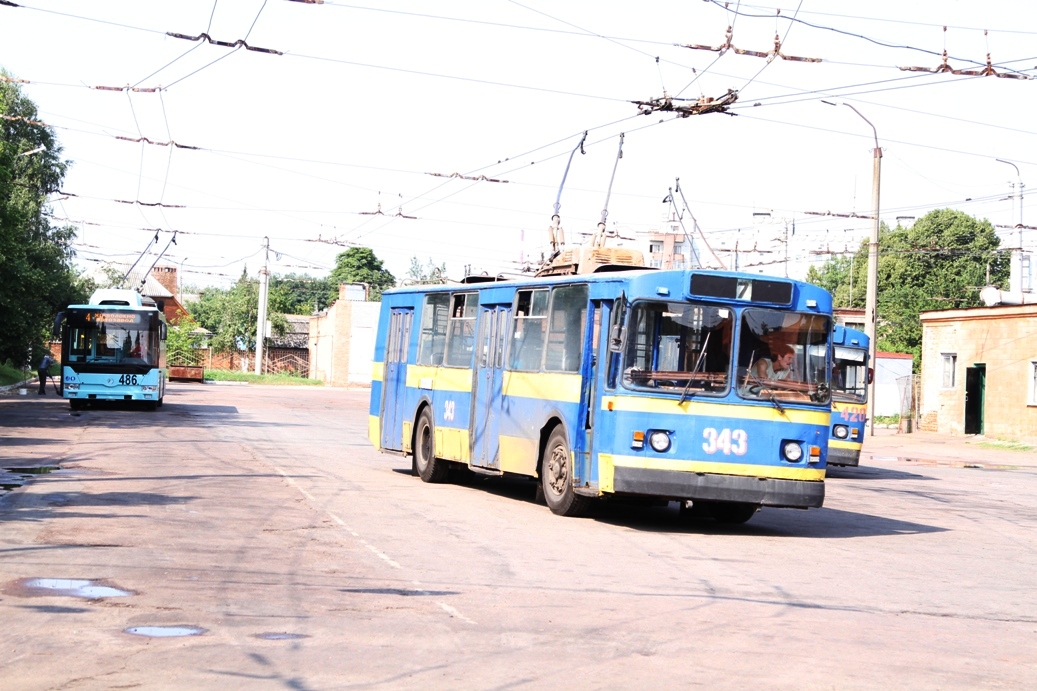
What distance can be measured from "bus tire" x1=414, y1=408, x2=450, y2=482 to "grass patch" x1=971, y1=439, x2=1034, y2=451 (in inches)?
1049

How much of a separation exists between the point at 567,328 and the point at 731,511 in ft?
9.26

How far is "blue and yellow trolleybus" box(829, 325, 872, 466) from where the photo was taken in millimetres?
26203

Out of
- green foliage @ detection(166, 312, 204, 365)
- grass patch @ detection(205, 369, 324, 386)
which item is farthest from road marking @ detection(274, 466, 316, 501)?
green foliage @ detection(166, 312, 204, 365)

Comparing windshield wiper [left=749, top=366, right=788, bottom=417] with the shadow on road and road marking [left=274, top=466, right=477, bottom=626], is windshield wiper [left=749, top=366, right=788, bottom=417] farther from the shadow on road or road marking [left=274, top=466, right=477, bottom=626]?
the shadow on road

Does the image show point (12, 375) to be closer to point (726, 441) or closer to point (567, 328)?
point (567, 328)

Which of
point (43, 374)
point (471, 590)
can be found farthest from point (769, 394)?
point (43, 374)

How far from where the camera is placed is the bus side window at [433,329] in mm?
19203

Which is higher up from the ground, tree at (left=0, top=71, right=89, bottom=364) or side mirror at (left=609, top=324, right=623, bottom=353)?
tree at (left=0, top=71, right=89, bottom=364)

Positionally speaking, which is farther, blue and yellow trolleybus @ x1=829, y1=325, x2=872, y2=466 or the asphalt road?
blue and yellow trolleybus @ x1=829, y1=325, x2=872, y2=466

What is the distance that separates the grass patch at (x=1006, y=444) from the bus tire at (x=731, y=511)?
2805 centimetres

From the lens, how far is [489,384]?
17188 mm

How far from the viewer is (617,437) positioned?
13586 mm

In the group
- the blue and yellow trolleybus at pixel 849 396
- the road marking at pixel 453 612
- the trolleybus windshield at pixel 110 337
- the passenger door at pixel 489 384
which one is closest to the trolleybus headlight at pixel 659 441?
the passenger door at pixel 489 384

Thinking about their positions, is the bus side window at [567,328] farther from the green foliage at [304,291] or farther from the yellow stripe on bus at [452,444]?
the green foliage at [304,291]
